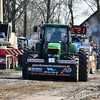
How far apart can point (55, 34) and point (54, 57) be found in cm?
138

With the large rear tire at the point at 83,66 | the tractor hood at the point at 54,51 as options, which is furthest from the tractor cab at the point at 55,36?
the large rear tire at the point at 83,66

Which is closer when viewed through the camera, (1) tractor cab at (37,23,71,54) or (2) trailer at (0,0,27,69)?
(1) tractor cab at (37,23,71,54)

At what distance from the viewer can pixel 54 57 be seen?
39.6 feet

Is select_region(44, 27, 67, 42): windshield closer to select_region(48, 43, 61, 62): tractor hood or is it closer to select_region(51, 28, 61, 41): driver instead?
select_region(51, 28, 61, 41): driver

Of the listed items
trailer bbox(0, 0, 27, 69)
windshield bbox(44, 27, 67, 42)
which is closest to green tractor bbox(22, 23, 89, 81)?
windshield bbox(44, 27, 67, 42)

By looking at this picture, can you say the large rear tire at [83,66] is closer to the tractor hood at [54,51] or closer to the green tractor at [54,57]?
the green tractor at [54,57]

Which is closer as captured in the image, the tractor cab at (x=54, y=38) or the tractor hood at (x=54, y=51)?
the tractor hood at (x=54, y=51)

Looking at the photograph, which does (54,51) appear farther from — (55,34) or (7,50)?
(7,50)

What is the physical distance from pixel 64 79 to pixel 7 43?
10724 millimetres

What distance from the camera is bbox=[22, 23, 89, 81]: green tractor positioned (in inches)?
470

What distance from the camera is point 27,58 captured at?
41.2 ft

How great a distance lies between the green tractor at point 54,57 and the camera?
11930 millimetres

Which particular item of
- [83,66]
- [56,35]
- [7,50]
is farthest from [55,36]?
[7,50]

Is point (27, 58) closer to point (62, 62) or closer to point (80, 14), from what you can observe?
point (62, 62)
